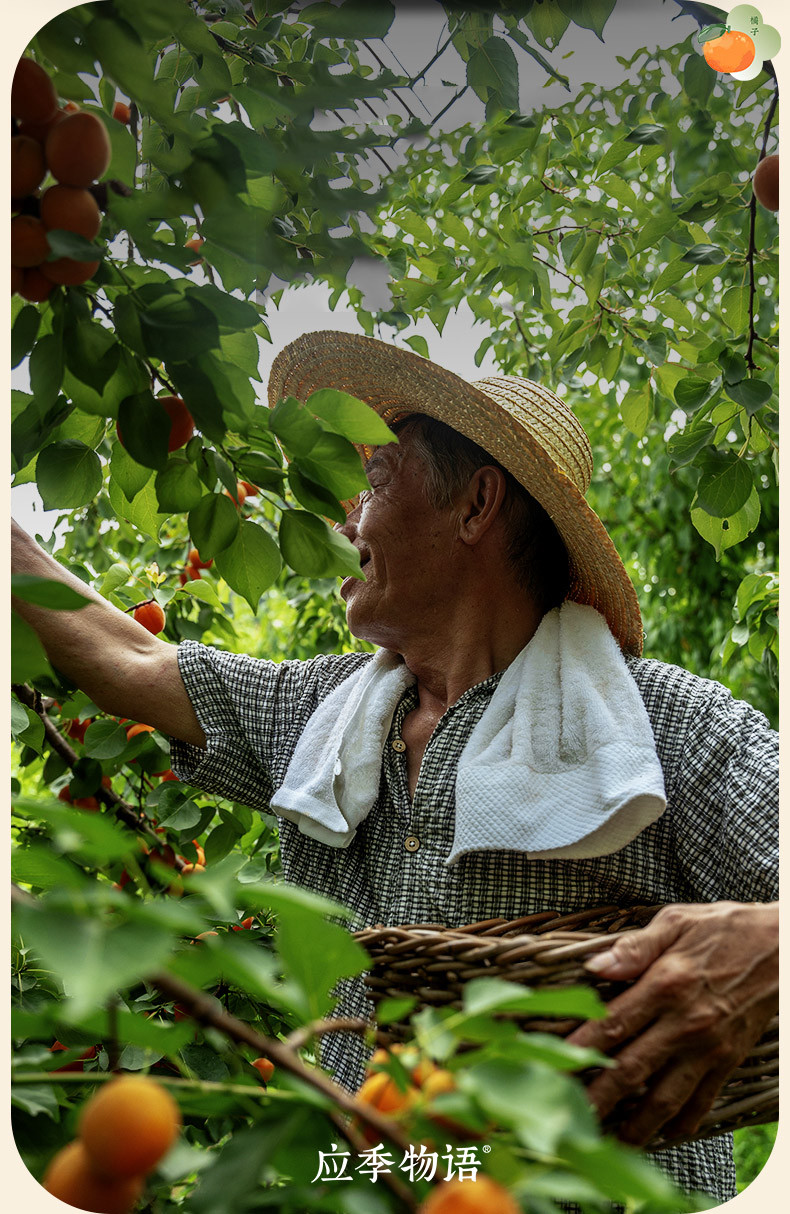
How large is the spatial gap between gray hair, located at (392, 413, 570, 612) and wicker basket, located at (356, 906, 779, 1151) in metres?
0.44

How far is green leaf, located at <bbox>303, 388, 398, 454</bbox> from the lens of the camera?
586 millimetres

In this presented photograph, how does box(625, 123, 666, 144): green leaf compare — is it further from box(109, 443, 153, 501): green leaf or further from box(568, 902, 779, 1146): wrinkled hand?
box(568, 902, 779, 1146): wrinkled hand

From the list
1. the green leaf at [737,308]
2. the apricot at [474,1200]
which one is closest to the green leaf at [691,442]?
the green leaf at [737,308]

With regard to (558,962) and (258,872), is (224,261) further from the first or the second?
(258,872)

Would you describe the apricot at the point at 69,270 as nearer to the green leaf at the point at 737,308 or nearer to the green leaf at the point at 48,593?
the green leaf at the point at 48,593

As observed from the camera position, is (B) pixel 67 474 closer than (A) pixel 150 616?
Yes

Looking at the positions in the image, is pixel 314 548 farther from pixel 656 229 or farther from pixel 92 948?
pixel 656 229

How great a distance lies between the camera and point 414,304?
1.10 meters

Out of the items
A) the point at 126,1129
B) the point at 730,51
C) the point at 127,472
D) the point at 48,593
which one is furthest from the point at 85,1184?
the point at 730,51

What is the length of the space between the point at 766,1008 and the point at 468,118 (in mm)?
825

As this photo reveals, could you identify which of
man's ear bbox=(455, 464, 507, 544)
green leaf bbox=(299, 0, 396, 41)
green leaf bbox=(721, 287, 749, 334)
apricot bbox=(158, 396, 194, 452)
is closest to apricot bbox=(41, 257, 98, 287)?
apricot bbox=(158, 396, 194, 452)

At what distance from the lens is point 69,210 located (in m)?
0.49

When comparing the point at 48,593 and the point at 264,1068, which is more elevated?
the point at 48,593

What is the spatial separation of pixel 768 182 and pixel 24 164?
1.67 ft
